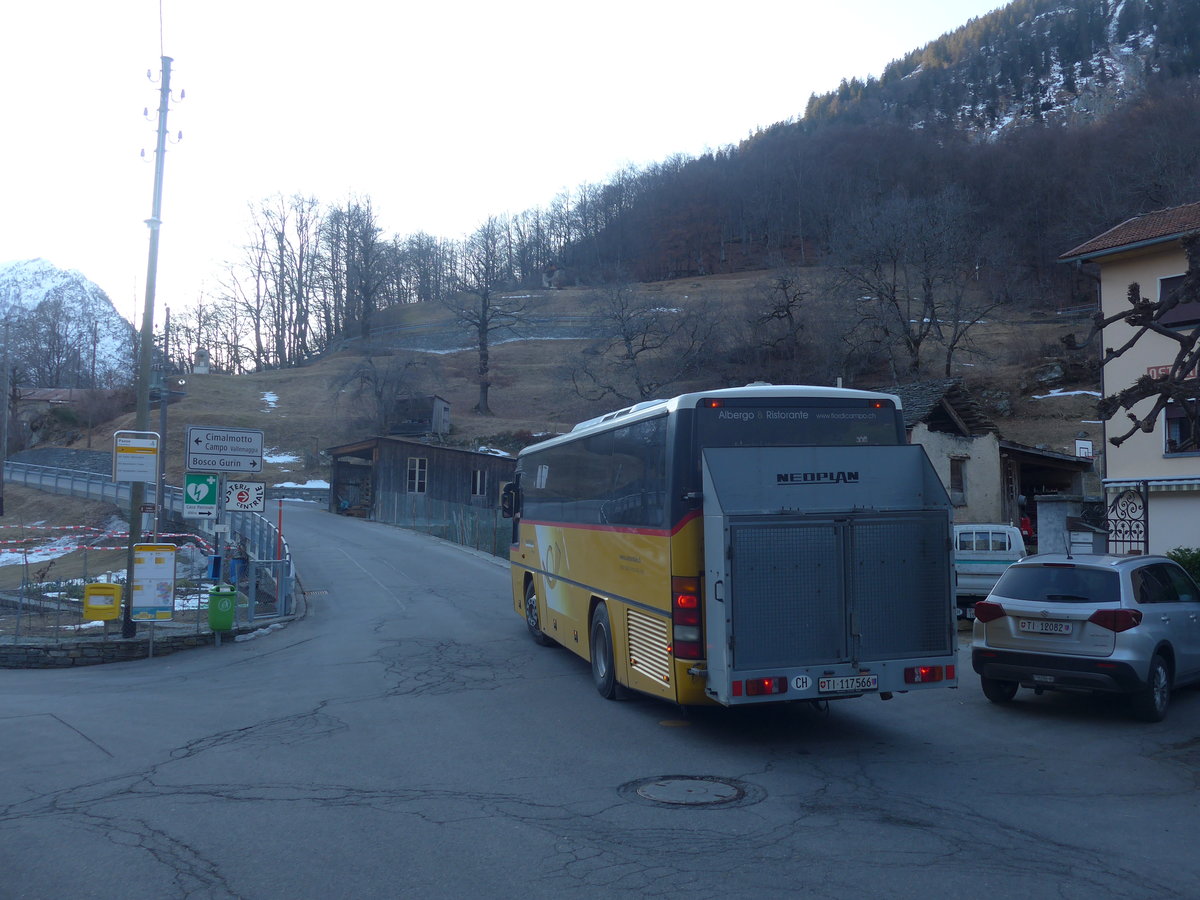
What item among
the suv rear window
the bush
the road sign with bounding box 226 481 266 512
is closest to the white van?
the bush

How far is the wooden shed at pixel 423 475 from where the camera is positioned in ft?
156

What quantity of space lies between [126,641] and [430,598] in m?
7.57

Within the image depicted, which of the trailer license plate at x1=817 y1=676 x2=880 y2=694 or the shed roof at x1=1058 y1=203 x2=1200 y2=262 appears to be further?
the shed roof at x1=1058 y1=203 x2=1200 y2=262

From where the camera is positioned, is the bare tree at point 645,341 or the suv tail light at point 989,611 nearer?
the suv tail light at point 989,611

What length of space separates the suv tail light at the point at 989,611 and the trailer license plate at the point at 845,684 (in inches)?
92.8

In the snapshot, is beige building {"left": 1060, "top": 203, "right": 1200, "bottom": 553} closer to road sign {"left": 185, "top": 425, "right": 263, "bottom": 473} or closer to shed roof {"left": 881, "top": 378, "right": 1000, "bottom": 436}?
shed roof {"left": 881, "top": 378, "right": 1000, "bottom": 436}

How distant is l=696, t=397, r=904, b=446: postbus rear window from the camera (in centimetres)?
951

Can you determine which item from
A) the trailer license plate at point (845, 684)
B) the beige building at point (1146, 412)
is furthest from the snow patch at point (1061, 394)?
the trailer license plate at point (845, 684)

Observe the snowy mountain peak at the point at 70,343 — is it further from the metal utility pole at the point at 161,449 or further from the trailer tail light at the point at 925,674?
the trailer tail light at the point at 925,674

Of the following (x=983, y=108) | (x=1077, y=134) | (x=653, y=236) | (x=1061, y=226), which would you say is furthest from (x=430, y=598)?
(x=983, y=108)

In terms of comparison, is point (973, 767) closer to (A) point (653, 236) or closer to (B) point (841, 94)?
(A) point (653, 236)

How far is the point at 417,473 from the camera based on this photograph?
4900 cm

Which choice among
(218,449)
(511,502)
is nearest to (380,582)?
(218,449)

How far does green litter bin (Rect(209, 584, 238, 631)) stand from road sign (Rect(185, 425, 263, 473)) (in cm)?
381
